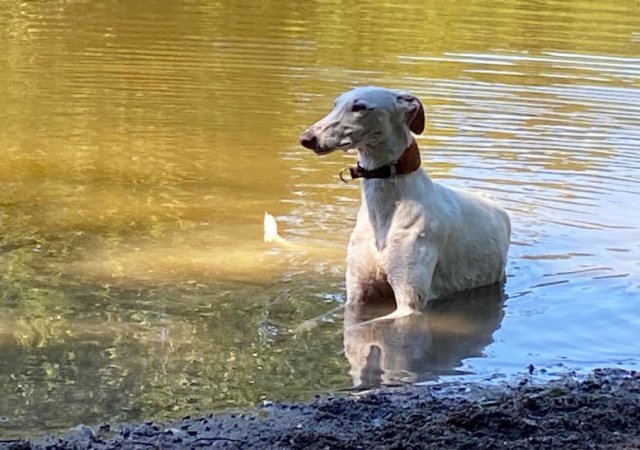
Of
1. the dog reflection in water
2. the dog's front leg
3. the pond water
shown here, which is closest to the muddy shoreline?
the pond water

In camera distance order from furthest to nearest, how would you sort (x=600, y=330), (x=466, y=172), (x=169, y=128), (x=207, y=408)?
(x=169, y=128) < (x=466, y=172) < (x=600, y=330) < (x=207, y=408)

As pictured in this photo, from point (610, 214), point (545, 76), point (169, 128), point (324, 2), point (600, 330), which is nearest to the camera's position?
point (600, 330)

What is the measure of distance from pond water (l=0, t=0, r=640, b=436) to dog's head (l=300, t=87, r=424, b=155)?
1.10 m

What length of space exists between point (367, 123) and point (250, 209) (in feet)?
10.2

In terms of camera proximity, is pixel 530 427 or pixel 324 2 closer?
pixel 530 427

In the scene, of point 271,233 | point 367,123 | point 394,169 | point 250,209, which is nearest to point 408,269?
point 394,169

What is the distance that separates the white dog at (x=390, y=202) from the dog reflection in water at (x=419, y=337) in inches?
6.0

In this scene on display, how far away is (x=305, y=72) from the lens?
17.4m

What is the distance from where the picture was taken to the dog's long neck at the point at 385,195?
7.57m

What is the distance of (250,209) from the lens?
10266 mm

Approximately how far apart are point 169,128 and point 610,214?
5242 millimetres

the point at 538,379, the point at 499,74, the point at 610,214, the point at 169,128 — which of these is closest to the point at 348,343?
the point at 538,379

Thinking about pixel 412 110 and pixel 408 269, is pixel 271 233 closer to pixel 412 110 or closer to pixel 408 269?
pixel 408 269

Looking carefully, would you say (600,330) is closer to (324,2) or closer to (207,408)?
(207,408)
